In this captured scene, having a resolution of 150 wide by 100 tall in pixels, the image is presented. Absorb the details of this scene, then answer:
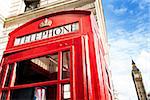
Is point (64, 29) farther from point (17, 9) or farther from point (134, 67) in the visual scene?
point (134, 67)

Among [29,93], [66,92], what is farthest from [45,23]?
[66,92]

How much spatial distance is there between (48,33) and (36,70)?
1.93 ft

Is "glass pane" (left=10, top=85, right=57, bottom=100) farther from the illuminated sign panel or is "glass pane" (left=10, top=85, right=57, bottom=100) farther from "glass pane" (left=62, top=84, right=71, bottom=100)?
the illuminated sign panel

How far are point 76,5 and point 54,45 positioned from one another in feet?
5.39

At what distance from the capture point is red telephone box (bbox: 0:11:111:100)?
1515 mm

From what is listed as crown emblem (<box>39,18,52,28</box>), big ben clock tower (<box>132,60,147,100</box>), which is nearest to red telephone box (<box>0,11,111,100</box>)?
crown emblem (<box>39,18,52,28</box>)

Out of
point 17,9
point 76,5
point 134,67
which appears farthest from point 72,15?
point 134,67

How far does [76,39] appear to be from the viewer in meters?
1.76

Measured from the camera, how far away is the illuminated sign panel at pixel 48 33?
1954mm

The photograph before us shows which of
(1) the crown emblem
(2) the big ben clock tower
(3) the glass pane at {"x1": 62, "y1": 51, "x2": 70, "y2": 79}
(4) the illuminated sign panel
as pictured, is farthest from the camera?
(2) the big ben clock tower

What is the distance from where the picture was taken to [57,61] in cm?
173

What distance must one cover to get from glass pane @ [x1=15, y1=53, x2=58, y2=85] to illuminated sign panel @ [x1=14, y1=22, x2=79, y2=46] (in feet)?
0.96

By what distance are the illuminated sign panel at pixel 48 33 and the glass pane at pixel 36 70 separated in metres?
0.29

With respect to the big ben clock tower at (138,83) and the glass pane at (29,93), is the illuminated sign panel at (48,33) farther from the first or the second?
the big ben clock tower at (138,83)
